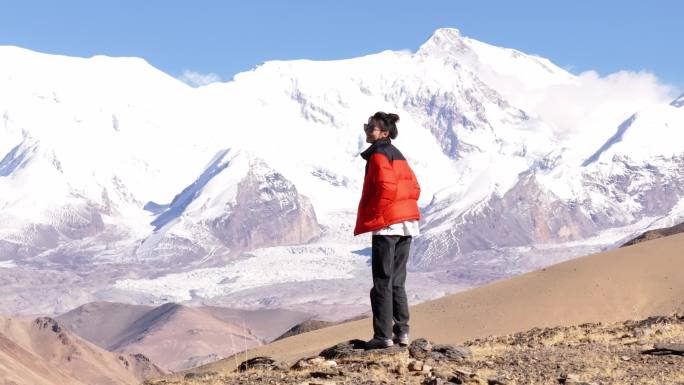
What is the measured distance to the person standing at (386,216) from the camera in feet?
60.3

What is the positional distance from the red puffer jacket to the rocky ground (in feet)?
6.31

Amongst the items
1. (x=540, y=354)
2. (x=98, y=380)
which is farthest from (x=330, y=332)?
(x=98, y=380)

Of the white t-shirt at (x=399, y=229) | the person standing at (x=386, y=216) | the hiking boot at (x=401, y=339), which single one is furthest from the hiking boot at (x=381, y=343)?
the white t-shirt at (x=399, y=229)

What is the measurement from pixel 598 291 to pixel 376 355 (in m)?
30.0

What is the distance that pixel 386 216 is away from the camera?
18.4 m

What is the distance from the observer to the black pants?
1861 centimetres

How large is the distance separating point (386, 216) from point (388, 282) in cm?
101

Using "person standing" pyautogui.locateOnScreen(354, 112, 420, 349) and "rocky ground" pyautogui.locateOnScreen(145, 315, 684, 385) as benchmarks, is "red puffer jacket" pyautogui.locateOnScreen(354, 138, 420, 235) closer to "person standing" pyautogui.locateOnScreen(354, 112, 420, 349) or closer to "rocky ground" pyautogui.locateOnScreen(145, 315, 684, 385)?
"person standing" pyautogui.locateOnScreen(354, 112, 420, 349)

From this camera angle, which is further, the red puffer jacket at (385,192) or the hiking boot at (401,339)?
the hiking boot at (401,339)

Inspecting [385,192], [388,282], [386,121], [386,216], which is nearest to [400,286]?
[388,282]

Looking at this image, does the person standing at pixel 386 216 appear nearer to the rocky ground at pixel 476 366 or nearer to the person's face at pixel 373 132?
the person's face at pixel 373 132

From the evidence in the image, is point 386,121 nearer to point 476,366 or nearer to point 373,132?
point 373,132

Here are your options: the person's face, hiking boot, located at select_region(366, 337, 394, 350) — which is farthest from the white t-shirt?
hiking boot, located at select_region(366, 337, 394, 350)

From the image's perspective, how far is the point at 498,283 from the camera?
55.4 metres
